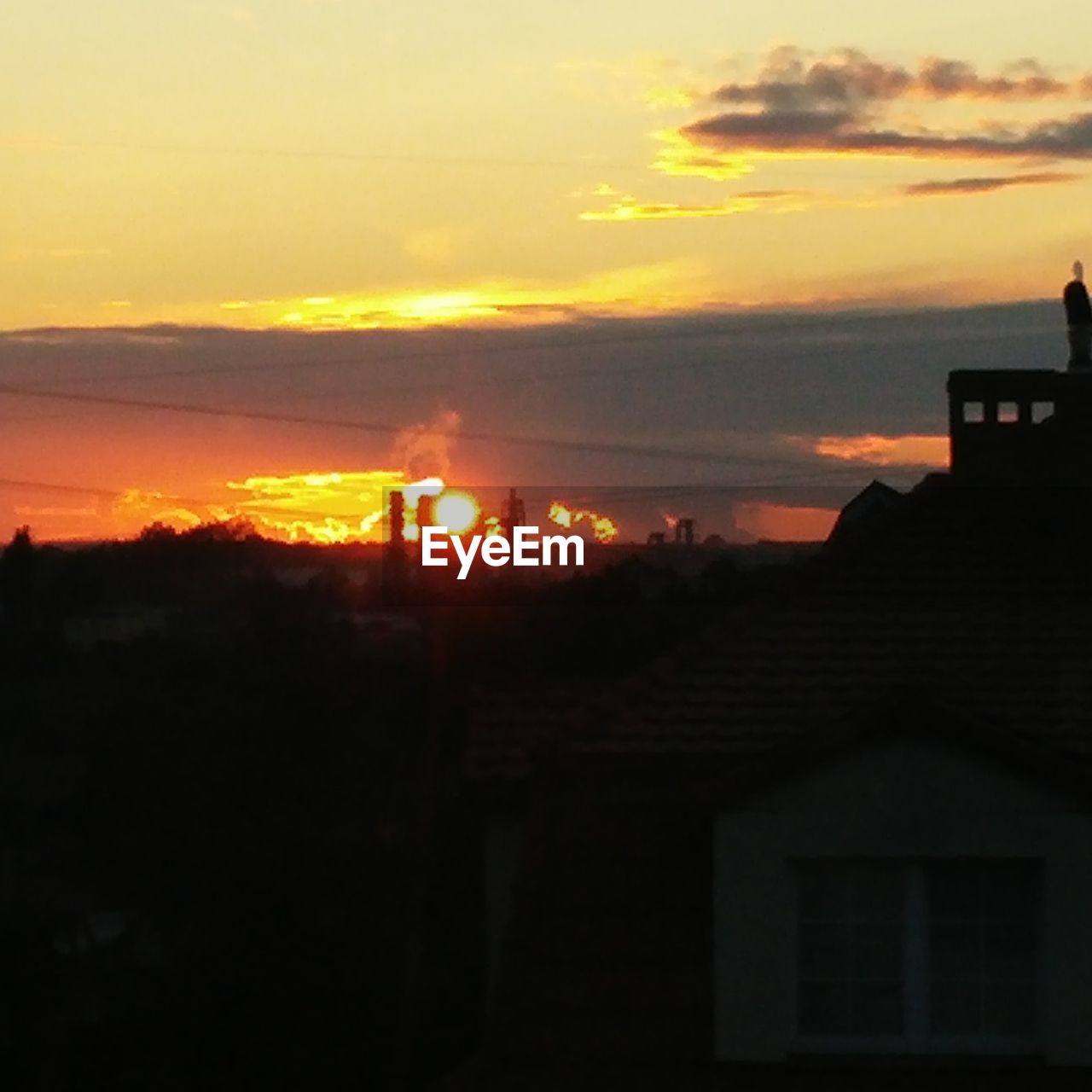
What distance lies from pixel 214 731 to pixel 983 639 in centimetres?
2779

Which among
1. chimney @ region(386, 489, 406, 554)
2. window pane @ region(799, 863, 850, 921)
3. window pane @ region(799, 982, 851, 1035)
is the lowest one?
window pane @ region(799, 982, 851, 1035)

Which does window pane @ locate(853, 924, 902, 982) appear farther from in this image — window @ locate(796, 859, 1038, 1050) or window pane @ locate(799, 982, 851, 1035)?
window pane @ locate(799, 982, 851, 1035)

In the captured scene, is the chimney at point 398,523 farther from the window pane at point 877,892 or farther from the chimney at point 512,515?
the window pane at point 877,892

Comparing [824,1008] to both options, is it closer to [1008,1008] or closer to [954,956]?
[954,956]

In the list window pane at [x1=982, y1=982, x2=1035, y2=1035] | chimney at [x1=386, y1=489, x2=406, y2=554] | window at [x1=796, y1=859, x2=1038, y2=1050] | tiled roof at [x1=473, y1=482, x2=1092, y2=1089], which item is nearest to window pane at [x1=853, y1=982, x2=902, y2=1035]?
window at [x1=796, y1=859, x2=1038, y2=1050]

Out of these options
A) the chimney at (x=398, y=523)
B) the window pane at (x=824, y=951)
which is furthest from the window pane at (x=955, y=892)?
the chimney at (x=398, y=523)

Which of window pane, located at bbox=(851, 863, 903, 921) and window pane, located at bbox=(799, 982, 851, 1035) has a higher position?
window pane, located at bbox=(851, 863, 903, 921)

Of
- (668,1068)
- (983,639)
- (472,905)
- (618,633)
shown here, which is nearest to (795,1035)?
(668,1068)

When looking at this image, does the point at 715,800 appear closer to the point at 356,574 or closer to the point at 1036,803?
the point at 1036,803

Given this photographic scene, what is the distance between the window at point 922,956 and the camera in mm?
9492

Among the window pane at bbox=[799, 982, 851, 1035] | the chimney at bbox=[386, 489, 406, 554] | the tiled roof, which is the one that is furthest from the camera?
the chimney at bbox=[386, 489, 406, 554]

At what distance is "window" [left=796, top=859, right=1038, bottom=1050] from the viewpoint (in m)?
9.49

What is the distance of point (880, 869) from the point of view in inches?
379

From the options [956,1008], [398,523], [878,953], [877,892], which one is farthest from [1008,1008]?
[398,523]
